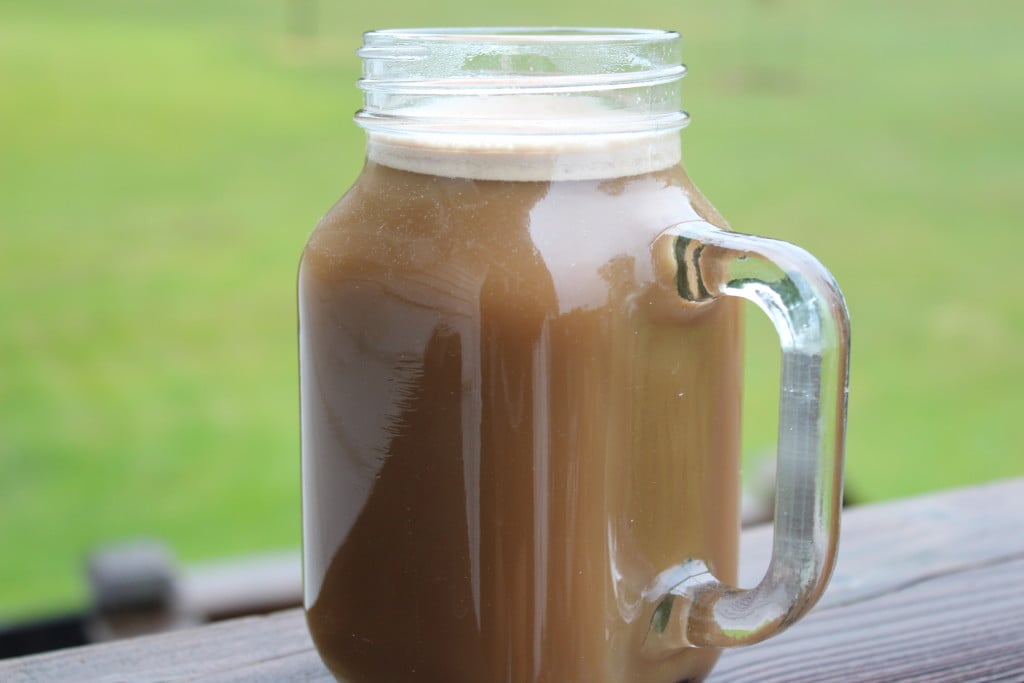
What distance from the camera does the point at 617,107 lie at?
0.64 metres

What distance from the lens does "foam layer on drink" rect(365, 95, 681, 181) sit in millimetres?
615

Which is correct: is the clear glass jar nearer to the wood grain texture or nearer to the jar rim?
the jar rim

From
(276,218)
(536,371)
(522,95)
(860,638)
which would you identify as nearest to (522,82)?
(522,95)

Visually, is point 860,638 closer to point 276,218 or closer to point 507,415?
point 507,415

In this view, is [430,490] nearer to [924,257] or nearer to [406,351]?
[406,351]

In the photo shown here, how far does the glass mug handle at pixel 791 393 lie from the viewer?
0.60 m

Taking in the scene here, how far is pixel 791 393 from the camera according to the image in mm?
620

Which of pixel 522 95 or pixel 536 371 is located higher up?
pixel 522 95

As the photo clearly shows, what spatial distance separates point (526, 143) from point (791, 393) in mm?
177

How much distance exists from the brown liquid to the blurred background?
2172mm

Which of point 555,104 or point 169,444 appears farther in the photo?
point 169,444

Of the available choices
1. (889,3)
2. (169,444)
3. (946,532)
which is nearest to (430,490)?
(946,532)

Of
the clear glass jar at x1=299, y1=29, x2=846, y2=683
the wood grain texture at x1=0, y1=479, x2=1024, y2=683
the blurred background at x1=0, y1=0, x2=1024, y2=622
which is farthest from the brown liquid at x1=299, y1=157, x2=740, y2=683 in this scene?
the blurred background at x1=0, y1=0, x2=1024, y2=622

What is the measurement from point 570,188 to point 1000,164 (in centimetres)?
437
